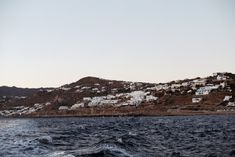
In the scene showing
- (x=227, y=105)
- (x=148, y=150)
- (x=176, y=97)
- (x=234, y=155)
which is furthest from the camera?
(x=176, y=97)

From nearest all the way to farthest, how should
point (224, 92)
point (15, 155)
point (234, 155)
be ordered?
1. point (234, 155)
2. point (15, 155)
3. point (224, 92)

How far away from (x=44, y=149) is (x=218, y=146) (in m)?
14.1

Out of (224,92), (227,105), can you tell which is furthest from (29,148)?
(224,92)

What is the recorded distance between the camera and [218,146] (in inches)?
1324

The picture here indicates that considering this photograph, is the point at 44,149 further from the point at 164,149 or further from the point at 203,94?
the point at 203,94

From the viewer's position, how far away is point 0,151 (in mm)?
33562

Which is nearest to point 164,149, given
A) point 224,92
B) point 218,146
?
point 218,146

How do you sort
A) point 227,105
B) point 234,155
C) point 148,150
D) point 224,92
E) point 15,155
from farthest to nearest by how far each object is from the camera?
point 224,92, point 227,105, point 148,150, point 15,155, point 234,155

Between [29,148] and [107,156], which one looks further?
[29,148]

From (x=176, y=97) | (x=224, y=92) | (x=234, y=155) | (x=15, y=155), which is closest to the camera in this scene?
(x=234, y=155)

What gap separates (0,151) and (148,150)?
1183 centimetres

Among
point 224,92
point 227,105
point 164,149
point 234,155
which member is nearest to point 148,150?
point 164,149

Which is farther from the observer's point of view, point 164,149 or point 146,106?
point 146,106

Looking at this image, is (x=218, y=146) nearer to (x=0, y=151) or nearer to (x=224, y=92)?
(x=0, y=151)
